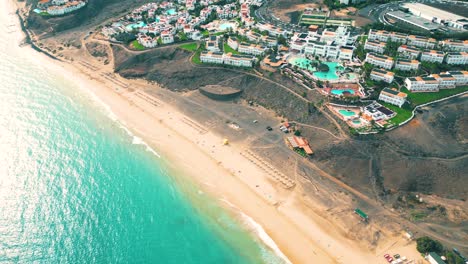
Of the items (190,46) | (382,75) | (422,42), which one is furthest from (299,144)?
(422,42)

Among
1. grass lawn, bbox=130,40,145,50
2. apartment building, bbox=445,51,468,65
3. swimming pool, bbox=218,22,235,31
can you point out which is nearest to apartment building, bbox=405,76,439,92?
apartment building, bbox=445,51,468,65

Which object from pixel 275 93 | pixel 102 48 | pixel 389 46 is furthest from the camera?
pixel 102 48

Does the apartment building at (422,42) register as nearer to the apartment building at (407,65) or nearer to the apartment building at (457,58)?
the apartment building at (457,58)

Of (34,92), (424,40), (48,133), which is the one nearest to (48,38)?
(34,92)

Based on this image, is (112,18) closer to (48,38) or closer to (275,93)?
(48,38)

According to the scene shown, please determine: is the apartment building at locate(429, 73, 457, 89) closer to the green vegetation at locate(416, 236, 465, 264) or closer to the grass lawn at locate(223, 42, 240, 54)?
the green vegetation at locate(416, 236, 465, 264)

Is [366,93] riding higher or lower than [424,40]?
lower
